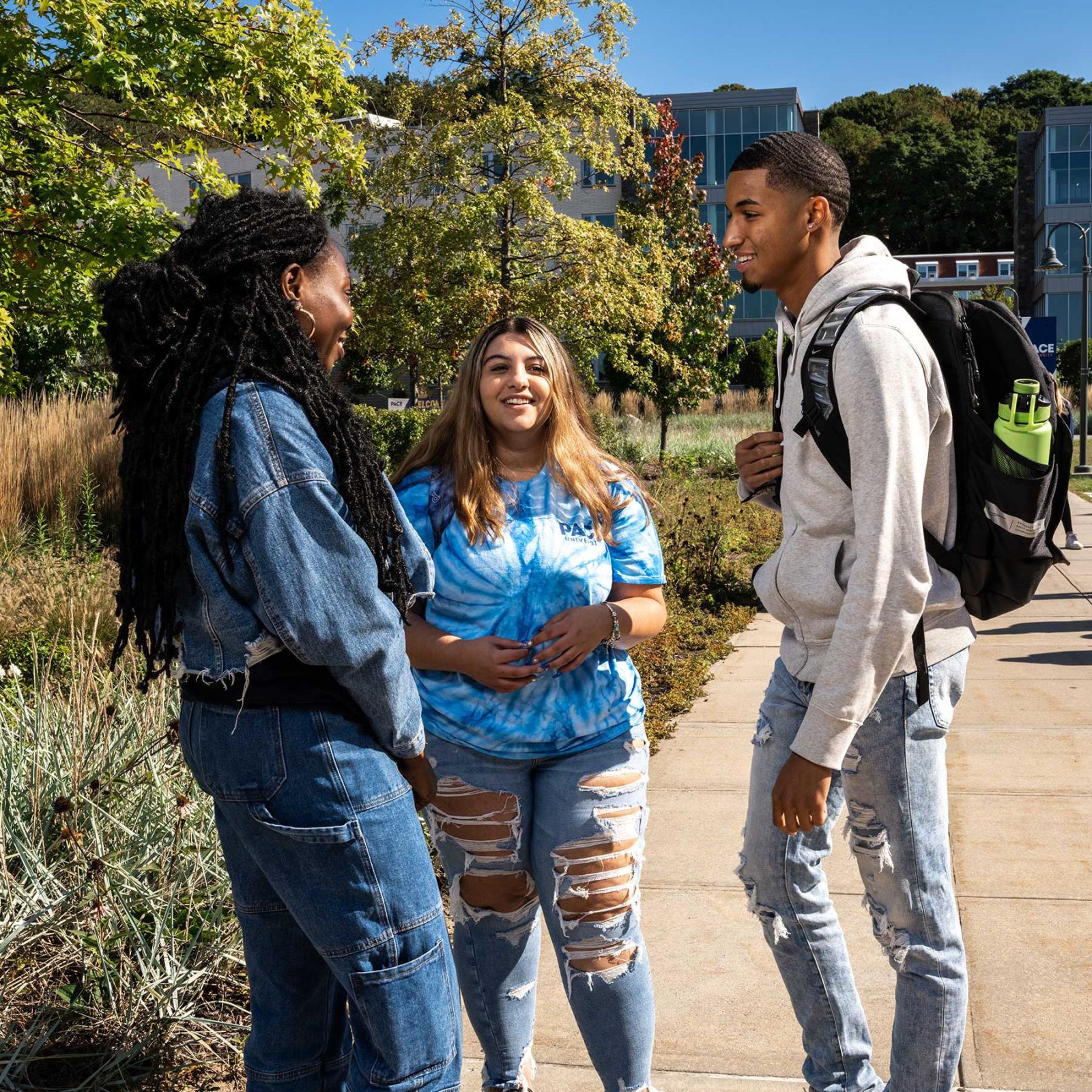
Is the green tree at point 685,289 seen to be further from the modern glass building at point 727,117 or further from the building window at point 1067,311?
the building window at point 1067,311

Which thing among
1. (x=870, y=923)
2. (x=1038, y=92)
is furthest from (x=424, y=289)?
(x=1038, y=92)

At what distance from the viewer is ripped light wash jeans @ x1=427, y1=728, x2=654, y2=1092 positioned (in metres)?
2.61

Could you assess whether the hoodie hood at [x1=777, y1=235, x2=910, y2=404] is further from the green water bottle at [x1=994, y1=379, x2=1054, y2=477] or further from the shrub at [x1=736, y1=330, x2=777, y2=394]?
the shrub at [x1=736, y1=330, x2=777, y2=394]

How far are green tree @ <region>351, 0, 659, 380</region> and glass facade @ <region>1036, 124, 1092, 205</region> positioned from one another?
166ft

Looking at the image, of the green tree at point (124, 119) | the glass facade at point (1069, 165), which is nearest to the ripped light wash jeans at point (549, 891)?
the green tree at point (124, 119)

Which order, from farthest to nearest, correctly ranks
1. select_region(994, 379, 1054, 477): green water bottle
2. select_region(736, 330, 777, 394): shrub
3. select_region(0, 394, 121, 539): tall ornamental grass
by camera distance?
select_region(736, 330, 777, 394): shrub
select_region(0, 394, 121, 539): tall ornamental grass
select_region(994, 379, 1054, 477): green water bottle

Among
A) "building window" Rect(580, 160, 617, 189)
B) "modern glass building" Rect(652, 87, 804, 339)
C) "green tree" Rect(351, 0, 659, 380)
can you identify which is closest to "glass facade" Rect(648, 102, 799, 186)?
"modern glass building" Rect(652, 87, 804, 339)

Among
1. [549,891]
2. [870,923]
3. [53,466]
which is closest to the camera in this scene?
[549,891]

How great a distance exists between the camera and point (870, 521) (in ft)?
6.82

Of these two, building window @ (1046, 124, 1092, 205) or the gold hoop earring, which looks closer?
the gold hoop earring

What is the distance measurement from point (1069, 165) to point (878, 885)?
214ft

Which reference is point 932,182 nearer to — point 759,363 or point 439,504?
point 759,363

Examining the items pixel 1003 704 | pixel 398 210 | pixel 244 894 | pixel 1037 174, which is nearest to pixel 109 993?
pixel 244 894

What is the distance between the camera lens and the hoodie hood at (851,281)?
7.36 feet
